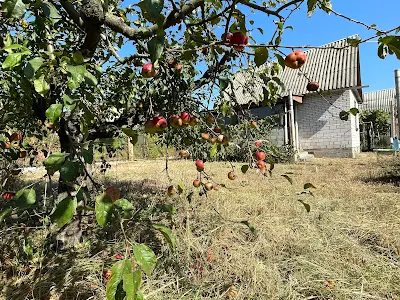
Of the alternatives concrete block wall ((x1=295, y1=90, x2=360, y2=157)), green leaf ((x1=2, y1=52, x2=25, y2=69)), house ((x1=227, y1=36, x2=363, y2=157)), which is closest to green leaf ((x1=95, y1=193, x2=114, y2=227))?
green leaf ((x1=2, y1=52, x2=25, y2=69))

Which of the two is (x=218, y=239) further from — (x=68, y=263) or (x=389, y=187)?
(x=389, y=187)

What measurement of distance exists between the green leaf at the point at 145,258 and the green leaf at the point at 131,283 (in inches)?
1.1

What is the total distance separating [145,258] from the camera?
2.25 feet

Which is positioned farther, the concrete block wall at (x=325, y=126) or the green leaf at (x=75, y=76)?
the concrete block wall at (x=325, y=126)

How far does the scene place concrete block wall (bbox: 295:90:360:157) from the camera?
10398 mm

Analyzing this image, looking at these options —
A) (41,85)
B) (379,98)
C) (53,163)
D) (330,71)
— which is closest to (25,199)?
(53,163)

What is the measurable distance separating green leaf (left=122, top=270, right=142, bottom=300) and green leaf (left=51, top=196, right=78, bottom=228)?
20 cm

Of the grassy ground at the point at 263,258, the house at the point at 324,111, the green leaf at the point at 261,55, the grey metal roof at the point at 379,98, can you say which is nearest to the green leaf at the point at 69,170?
the green leaf at the point at 261,55

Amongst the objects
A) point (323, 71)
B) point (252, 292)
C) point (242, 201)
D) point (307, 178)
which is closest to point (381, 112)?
point (323, 71)

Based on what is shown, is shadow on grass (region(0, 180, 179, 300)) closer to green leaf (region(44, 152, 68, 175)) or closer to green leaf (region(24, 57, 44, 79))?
green leaf (region(44, 152, 68, 175))

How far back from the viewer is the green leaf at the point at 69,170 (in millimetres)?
745

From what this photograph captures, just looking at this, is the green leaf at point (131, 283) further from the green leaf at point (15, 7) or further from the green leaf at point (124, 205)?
the green leaf at point (15, 7)

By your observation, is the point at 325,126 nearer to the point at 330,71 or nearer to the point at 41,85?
the point at 330,71

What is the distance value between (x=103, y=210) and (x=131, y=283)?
0.67 ft
